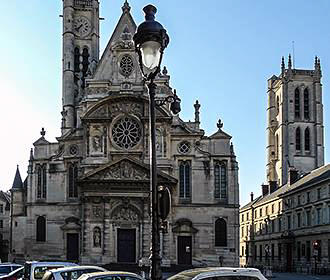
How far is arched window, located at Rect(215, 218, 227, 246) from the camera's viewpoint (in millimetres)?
54281

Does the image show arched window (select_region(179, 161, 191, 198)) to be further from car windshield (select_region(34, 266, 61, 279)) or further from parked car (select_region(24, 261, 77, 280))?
car windshield (select_region(34, 266, 61, 279))

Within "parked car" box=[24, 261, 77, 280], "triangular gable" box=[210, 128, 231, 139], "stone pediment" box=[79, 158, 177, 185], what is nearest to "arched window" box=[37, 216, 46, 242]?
"stone pediment" box=[79, 158, 177, 185]

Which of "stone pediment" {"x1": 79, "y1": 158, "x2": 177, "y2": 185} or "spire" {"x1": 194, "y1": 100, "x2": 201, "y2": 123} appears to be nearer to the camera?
"stone pediment" {"x1": 79, "y1": 158, "x2": 177, "y2": 185}

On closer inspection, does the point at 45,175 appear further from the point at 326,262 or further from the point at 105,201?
the point at 326,262

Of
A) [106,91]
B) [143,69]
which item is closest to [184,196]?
[106,91]

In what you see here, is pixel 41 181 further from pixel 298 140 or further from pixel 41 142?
pixel 298 140

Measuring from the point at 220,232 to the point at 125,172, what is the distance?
364 inches

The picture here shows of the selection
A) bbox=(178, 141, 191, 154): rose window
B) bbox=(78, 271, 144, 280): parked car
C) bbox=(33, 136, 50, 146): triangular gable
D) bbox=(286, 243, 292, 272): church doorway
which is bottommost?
bbox=(286, 243, 292, 272): church doorway

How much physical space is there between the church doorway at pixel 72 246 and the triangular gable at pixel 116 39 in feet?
44.0

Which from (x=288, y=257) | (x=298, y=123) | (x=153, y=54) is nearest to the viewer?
(x=153, y=54)

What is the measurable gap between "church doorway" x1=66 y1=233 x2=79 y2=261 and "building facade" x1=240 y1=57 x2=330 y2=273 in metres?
20.8

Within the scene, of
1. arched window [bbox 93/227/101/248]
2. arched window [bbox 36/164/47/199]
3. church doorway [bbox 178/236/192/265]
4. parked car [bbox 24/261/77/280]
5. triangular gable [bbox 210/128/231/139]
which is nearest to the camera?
parked car [bbox 24/261/77/280]

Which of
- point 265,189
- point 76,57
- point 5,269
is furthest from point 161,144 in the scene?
point 265,189

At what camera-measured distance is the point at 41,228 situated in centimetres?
5612
